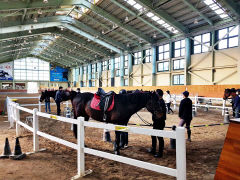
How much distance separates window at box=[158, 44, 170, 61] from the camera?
65.3ft

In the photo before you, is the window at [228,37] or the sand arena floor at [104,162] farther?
the window at [228,37]

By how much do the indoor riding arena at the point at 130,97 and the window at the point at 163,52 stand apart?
0.14 m

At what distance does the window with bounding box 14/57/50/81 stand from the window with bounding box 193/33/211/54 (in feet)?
130

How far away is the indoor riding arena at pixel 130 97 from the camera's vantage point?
2885mm

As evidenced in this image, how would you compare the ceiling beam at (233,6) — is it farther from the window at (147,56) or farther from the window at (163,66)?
the window at (147,56)

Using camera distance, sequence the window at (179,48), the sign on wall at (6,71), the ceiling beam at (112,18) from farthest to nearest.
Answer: the sign on wall at (6,71) → the window at (179,48) → the ceiling beam at (112,18)

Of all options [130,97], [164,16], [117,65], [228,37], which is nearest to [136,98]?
[130,97]

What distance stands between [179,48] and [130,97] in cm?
1680

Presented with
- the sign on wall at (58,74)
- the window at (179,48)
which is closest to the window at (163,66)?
the window at (179,48)

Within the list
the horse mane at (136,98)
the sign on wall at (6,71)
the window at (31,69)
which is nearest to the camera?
the horse mane at (136,98)

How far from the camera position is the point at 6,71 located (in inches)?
1527

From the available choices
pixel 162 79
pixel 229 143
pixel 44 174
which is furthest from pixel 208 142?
pixel 162 79

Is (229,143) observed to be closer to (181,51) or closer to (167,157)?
(167,157)

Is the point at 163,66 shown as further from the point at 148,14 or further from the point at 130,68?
the point at 148,14
